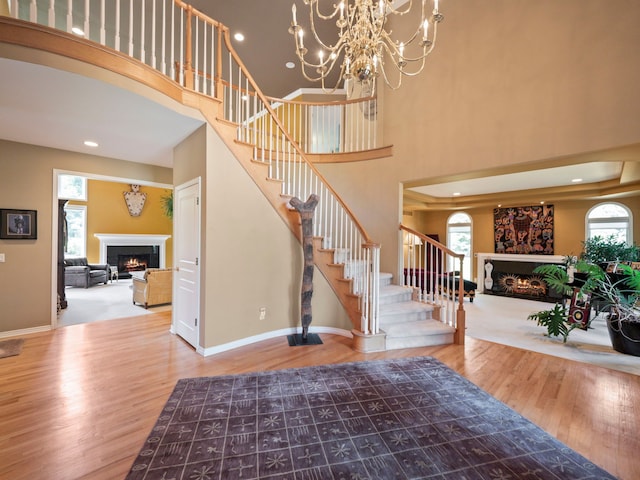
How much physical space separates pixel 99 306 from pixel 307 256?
4726 mm

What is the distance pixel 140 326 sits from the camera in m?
4.23

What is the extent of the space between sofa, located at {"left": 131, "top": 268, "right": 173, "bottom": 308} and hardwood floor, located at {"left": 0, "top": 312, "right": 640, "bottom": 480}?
4.46 feet

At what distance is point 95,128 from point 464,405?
4.82 metres

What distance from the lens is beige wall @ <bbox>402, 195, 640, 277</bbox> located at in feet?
22.0

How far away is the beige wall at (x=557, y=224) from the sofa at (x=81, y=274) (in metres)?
9.44

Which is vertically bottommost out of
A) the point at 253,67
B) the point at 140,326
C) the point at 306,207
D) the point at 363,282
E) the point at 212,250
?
→ the point at 140,326

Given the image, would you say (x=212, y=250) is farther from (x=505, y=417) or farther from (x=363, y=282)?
(x=505, y=417)

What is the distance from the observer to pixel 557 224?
7.09 m

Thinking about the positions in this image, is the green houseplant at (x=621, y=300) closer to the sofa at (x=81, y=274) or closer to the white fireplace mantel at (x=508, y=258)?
the white fireplace mantel at (x=508, y=258)

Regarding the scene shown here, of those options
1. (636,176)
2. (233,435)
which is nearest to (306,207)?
(233,435)

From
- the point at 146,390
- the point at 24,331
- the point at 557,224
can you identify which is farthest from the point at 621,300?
the point at 24,331

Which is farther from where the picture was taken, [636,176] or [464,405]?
[636,176]

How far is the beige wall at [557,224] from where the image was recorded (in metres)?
6.71

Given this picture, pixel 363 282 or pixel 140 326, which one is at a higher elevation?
pixel 363 282
